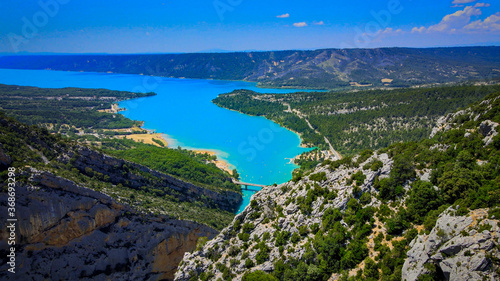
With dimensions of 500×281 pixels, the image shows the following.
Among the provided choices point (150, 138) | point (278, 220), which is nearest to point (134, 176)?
point (278, 220)

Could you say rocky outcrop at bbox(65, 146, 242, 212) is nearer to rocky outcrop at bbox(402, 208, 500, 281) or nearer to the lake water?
the lake water

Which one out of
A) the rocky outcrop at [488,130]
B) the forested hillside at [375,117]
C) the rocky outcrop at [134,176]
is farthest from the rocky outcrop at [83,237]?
the forested hillside at [375,117]

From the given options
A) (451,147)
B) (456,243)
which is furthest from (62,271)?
(451,147)

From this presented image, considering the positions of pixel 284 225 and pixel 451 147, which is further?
pixel 284 225

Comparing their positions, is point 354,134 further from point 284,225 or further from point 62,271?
point 62,271

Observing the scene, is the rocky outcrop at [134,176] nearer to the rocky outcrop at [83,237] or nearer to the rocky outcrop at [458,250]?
the rocky outcrop at [83,237]

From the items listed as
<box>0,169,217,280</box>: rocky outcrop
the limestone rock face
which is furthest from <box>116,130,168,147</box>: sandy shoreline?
the limestone rock face
